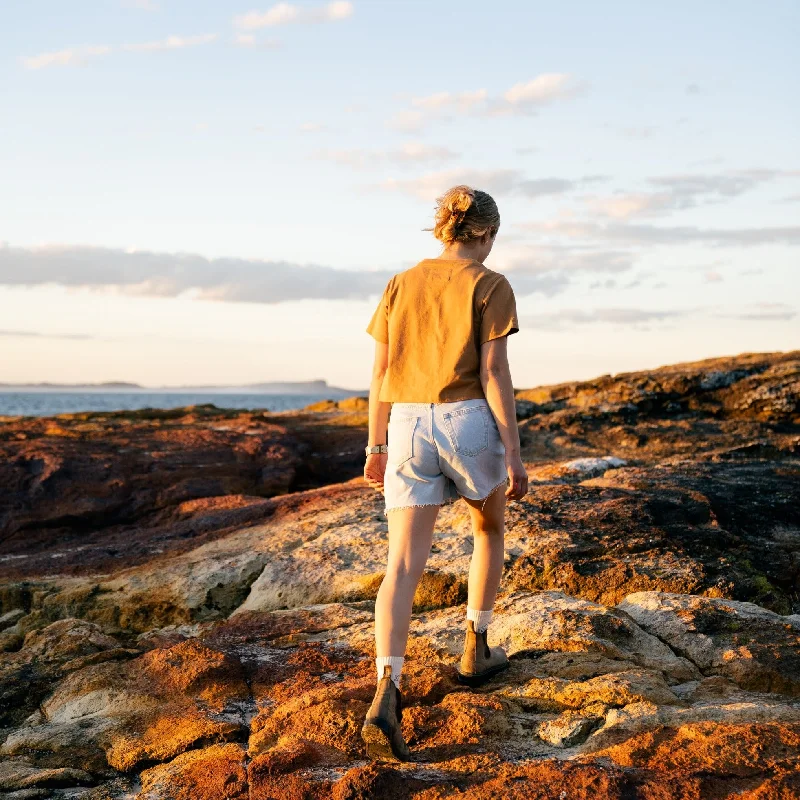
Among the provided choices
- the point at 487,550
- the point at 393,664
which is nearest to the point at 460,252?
the point at 487,550

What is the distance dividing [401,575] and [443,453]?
0.65 metres

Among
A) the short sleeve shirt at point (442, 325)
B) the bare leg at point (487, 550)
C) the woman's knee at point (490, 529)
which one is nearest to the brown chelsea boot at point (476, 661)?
the bare leg at point (487, 550)

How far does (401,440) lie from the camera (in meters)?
4.64

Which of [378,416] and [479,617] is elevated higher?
[378,416]

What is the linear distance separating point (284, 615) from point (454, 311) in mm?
2848

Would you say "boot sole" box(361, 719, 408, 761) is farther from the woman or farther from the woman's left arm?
the woman's left arm

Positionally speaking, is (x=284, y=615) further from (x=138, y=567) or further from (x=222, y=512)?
(x=222, y=512)

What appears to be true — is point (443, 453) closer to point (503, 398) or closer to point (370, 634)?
point (503, 398)

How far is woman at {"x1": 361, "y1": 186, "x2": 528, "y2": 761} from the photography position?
4.57m

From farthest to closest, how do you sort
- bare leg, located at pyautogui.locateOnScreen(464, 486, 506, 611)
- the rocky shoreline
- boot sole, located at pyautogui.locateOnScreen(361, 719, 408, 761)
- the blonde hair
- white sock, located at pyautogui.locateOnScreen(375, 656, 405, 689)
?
bare leg, located at pyautogui.locateOnScreen(464, 486, 506, 611)
the blonde hair
white sock, located at pyautogui.locateOnScreen(375, 656, 405, 689)
boot sole, located at pyautogui.locateOnScreen(361, 719, 408, 761)
the rocky shoreline

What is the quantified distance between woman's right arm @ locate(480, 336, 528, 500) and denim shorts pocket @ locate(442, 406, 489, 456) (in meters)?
0.09

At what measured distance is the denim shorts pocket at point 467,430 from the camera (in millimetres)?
4570

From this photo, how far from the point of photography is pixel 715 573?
258 inches

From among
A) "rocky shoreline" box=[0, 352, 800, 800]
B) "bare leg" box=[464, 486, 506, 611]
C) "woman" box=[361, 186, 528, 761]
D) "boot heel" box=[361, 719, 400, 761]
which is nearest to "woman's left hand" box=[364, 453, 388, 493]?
"woman" box=[361, 186, 528, 761]
